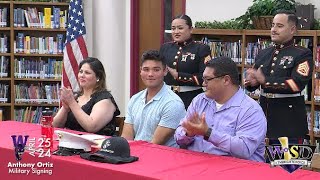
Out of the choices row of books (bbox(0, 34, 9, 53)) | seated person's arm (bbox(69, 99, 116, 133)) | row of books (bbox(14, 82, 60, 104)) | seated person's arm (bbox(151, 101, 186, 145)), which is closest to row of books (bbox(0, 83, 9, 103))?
row of books (bbox(14, 82, 60, 104))

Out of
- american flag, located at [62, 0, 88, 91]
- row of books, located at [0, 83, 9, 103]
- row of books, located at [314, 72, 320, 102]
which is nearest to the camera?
row of books, located at [314, 72, 320, 102]

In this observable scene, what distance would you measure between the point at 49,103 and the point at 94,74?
336cm

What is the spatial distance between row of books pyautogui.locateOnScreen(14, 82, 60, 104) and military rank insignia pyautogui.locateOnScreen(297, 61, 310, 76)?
3913 millimetres

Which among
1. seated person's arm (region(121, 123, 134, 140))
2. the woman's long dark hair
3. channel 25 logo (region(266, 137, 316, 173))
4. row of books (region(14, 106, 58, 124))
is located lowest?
row of books (region(14, 106, 58, 124))

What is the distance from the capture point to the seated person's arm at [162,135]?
327 centimetres

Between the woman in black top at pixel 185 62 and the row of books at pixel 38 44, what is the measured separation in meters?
2.67

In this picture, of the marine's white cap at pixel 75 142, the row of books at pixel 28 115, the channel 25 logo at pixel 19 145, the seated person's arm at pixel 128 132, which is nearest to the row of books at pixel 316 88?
the seated person's arm at pixel 128 132

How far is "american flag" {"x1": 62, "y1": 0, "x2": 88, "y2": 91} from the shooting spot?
6.70 metres

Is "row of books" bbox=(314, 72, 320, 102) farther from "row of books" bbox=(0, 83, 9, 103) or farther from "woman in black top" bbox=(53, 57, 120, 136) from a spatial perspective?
"row of books" bbox=(0, 83, 9, 103)

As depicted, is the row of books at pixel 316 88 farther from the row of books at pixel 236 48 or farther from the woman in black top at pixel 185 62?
the woman in black top at pixel 185 62

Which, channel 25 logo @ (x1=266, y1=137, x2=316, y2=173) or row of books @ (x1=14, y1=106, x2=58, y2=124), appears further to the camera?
row of books @ (x1=14, y1=106, x2=58, y2=124)

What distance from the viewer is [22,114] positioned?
7070 mm

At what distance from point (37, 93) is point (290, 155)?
5278mm

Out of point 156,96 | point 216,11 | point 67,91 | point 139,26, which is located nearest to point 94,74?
point 67,91
